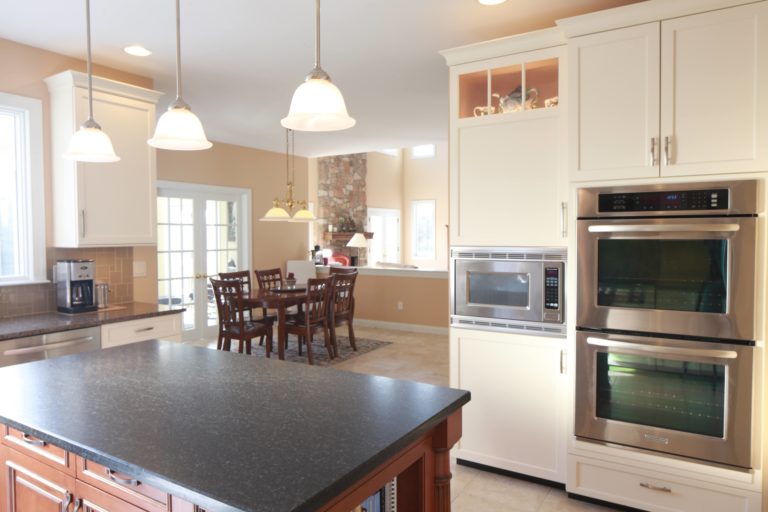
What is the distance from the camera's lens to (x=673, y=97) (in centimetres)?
223

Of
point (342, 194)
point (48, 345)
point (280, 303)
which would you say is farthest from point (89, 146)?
point (342, 194)

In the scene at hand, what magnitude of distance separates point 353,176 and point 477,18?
25.4 feet

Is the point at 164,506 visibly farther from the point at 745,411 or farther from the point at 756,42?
the point at 756,42

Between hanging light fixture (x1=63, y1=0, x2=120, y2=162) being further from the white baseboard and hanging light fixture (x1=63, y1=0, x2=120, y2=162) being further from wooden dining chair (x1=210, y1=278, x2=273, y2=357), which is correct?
the white baseboard

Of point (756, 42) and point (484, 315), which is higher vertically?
point (756, 42)

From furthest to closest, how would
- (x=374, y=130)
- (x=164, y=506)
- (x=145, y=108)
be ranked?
(x=374, y=130)
(x=145, y=108)
(x=164, y=506)

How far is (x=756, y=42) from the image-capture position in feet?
6.80

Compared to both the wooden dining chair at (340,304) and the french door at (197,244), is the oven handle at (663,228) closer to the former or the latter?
the wooden dining chair at (340,304)

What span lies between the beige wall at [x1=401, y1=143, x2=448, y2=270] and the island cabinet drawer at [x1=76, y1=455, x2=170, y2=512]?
10.8 metres

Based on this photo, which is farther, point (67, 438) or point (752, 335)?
point (752, 335)

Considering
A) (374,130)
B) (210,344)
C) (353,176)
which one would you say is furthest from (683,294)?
(353,176)

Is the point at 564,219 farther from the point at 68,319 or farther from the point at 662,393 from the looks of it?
the point at 68,319

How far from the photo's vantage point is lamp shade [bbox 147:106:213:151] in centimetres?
175

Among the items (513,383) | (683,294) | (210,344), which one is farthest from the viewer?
(210,344)
